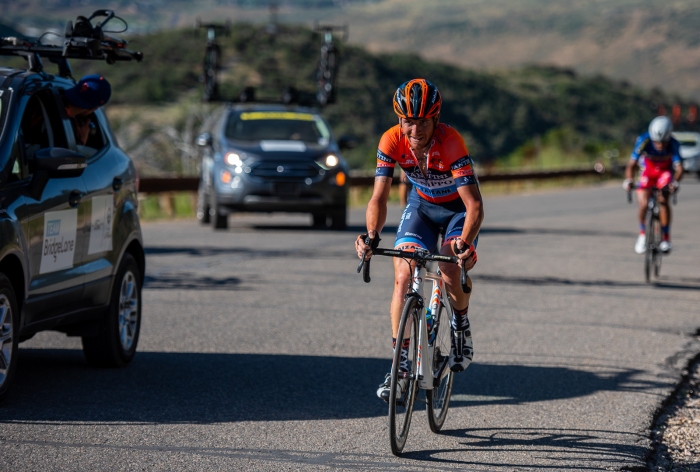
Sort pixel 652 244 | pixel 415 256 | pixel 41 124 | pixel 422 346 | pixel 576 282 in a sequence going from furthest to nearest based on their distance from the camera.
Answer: pixel 652 244, pixel 576 282, pixel 41 124, pixel 422 346, pixel 415 256

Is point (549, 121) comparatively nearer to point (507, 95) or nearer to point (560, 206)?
point (507, 95)

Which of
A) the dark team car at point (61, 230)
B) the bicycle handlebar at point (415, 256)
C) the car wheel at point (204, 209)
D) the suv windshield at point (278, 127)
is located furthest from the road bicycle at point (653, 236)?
the bicycle handlebar at point (415, 256)

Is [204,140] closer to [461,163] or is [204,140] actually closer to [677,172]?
[677,172]

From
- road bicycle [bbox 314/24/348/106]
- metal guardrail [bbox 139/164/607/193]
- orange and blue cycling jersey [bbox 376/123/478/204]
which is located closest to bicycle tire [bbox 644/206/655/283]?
metal guardrail [bbox 139/164/607/193]

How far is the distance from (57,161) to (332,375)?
2.30m

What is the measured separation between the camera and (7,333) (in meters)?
6.38

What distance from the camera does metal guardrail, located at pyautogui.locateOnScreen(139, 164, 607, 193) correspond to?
2186cm

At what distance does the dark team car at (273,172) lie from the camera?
18297 mm

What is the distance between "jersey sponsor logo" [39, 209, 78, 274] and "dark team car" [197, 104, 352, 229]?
11.0 metres

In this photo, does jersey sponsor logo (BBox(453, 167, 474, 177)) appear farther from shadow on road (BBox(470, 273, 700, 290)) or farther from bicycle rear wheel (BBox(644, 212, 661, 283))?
bicycle rear wheel (BBox(644, 212, 661, 283))

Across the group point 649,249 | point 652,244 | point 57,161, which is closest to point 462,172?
point 57,161

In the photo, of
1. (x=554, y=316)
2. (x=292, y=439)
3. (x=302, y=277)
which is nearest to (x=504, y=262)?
(x=302, y=277)

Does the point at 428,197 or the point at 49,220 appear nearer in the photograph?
the point at 428,197

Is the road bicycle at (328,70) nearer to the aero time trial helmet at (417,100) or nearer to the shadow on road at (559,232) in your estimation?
the shadow on road at (559,232)
